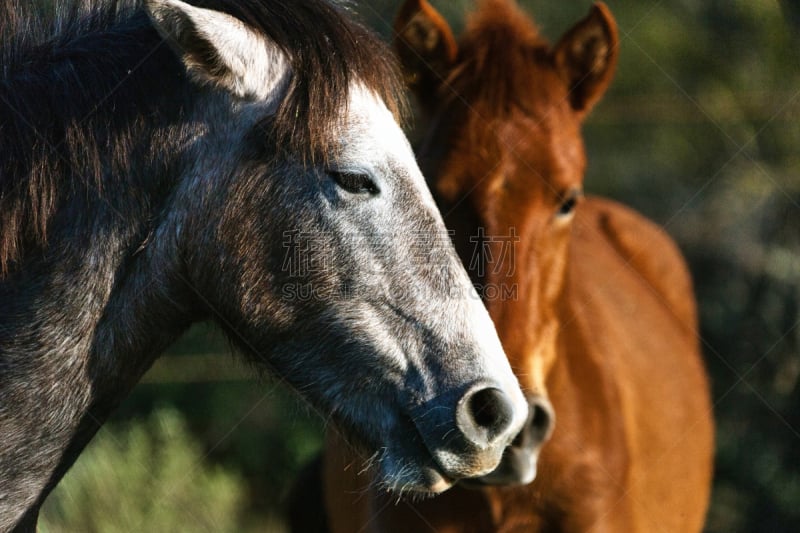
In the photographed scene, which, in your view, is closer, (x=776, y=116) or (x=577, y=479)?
(x=577, y=479)

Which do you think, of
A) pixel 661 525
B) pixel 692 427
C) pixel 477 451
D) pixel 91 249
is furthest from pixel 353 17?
pixel 692 427

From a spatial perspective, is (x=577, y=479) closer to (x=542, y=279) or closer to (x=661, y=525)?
(x=542, y=279)

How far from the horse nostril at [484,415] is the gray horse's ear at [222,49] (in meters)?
0.88

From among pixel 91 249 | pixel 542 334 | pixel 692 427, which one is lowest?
pixel 692 427

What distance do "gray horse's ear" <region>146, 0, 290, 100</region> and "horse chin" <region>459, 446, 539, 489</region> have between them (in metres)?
1.43

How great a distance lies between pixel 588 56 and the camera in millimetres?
3807

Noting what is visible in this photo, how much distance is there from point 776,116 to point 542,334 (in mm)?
4977

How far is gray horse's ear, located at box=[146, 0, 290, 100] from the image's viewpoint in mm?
2168

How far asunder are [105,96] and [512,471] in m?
1.70

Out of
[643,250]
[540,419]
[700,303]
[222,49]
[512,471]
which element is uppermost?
[222,49]

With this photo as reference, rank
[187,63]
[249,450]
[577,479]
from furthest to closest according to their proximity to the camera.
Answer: [249,450]
[577,479]
[187,63]

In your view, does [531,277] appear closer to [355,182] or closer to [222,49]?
[355,182]

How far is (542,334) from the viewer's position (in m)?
3.38

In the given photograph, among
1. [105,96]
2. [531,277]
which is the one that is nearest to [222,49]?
[105,96]
